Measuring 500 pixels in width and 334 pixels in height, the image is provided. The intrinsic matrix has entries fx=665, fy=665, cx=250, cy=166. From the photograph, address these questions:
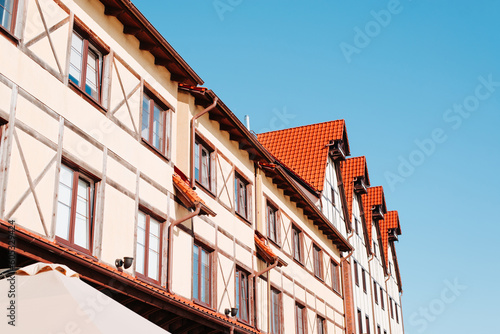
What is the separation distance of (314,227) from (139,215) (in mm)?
13823

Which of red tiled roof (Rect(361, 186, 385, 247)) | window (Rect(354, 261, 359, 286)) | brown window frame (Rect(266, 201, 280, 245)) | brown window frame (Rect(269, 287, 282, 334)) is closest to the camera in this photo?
brown window frame (Rect(269, 287, 282, 334))

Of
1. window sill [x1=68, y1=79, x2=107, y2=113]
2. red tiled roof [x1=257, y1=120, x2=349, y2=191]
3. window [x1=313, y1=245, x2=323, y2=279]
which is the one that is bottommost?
window sill [x1=68, y1=79, x2=107, y2=113]

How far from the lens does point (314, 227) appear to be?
86.9 ft

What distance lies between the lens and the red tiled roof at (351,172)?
3387 centimetres

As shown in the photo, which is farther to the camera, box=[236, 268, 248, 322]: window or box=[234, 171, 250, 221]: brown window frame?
box=[234, 171, 250, 221]: brown window frame

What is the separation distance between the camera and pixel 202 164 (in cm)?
1714

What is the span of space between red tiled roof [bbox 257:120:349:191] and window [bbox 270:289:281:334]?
328 inches

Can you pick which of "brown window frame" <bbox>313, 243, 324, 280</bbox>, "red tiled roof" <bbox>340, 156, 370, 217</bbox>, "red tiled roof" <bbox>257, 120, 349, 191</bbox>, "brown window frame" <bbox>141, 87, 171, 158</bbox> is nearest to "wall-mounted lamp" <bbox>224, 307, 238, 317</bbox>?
"brown window frame" <bbox>141, 87, 171, 158</bbox>

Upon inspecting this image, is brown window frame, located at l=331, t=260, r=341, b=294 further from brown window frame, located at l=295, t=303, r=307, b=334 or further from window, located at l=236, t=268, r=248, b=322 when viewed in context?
window, located at l=236, t=268, r=248, b=322

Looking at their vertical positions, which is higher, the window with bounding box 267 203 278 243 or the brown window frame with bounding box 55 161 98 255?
the window with bounding box 267 203 278 243

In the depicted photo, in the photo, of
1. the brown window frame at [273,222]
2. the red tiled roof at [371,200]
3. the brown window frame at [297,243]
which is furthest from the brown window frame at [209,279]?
the red tiled roof at [371,200]

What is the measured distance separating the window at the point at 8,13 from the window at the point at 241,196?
31.0ft

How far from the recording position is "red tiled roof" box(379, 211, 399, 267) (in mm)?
42094

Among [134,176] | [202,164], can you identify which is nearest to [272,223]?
[202,164]
